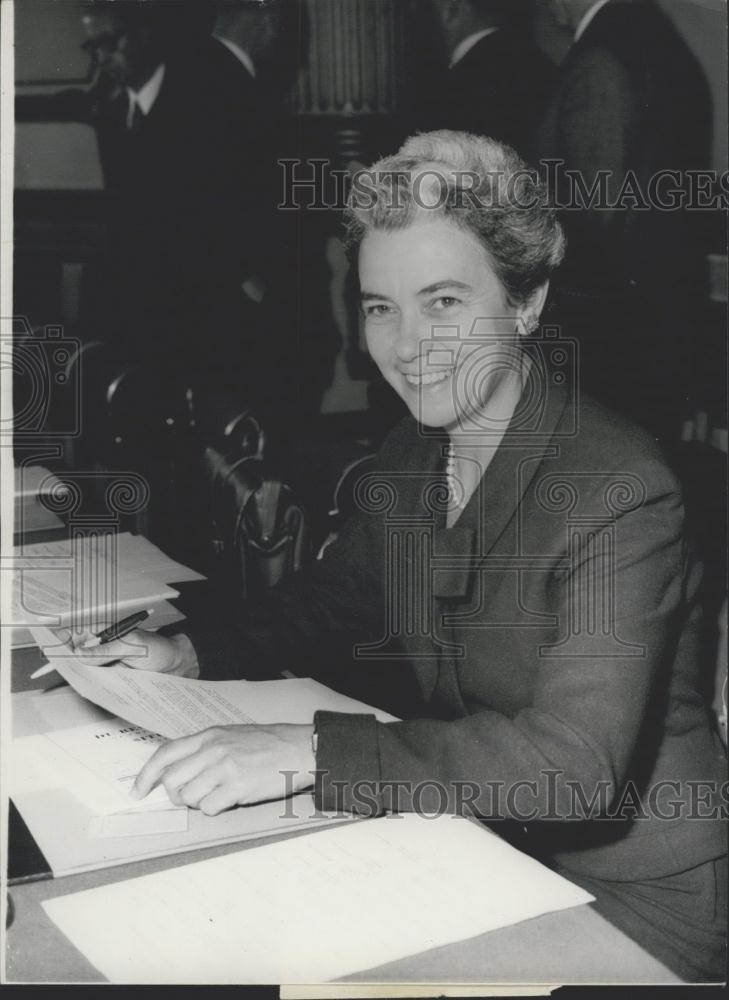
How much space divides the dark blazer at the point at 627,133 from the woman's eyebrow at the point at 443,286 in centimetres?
27

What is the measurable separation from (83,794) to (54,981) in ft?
0.81

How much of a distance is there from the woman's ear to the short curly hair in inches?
1.4

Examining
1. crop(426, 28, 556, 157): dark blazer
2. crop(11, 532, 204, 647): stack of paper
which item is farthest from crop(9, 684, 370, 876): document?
crop(426, 28, 556, 157): dark blazer

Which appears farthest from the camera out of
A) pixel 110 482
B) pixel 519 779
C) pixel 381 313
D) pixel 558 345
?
pixel 110 482

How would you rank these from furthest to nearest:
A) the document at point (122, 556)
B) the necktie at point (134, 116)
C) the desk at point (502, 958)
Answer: the necktie at point (134, 116), the document at point (122, 556), the desk at point (502, 958)

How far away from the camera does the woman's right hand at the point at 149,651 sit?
148cm

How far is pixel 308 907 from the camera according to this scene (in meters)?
0.93

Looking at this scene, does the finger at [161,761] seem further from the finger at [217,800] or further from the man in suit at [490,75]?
the man in suit at [490,75]

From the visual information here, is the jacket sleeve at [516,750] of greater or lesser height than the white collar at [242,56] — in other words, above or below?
below

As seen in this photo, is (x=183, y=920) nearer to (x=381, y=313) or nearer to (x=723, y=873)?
(x=723, y=873)

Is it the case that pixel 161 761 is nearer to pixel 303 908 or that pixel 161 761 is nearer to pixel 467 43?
pixel 303 908

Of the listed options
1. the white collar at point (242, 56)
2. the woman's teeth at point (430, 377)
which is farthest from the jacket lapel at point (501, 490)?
the white collar at point (242, 56)

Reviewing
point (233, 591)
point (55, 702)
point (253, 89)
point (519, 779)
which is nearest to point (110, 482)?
point (233, 591)

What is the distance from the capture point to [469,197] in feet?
4.53
